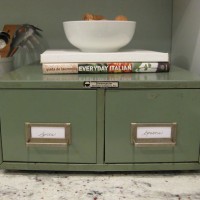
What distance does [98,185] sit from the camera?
592 mm

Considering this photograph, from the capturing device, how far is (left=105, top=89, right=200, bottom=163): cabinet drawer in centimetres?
59

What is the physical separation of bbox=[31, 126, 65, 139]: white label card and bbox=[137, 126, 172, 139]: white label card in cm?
16

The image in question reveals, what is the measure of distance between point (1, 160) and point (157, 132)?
34cm

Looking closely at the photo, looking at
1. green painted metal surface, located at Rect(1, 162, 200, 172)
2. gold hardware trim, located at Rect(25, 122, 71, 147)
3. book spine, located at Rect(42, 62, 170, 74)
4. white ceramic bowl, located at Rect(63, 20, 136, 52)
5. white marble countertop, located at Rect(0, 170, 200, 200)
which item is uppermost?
white ceramic bowl, located at Rect(63, 20, 136, 52)

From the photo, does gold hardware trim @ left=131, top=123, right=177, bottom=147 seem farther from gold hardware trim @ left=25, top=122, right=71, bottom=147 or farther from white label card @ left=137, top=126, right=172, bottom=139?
gold hardware trim @ left=25, top=122, right=71, bottom=147

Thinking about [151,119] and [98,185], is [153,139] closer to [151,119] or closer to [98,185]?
[151,119]

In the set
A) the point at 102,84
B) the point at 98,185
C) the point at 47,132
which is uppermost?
the point at 102,84

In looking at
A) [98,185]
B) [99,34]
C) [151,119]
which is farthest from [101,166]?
[99,34]

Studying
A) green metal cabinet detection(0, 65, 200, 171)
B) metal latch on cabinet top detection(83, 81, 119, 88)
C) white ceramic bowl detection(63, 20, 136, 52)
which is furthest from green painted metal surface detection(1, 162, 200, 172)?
white ceramic bowl detection(63, 20, 136, 52)

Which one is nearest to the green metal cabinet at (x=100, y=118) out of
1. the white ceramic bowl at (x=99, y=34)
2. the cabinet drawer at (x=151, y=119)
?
the cabinet drawer at (x=151, y=119)

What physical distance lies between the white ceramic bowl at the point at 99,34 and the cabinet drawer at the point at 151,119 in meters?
0.18

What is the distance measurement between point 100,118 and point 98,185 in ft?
0.45

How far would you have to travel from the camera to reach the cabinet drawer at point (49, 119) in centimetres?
59

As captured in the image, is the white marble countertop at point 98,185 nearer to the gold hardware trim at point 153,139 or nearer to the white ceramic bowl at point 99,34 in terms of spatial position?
the gold hardware trim at point 153,139
